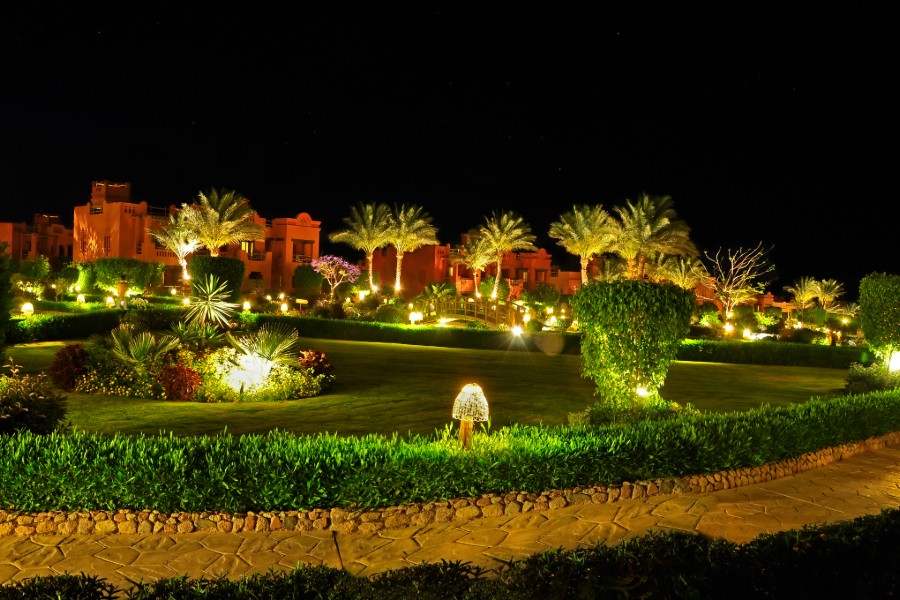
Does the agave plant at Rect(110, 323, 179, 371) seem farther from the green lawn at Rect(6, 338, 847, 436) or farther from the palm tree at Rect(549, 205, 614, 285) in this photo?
the palm tree at Rect(549, 205, 614, 285)

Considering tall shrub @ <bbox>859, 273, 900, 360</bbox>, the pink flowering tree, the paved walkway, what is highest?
the pink flowering tree

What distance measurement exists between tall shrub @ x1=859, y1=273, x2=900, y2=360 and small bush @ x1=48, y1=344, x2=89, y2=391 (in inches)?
656

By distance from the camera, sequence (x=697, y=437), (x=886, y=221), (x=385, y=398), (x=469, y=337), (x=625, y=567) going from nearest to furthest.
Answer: (x=625, y=567) < (x=697, y=437) < (x=385, y=398) < (x=469, y=337) < (x=886, y=221)

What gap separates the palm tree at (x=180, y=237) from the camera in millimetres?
42688

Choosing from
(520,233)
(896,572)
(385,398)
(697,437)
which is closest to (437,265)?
(520,233)

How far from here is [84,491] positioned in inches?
260

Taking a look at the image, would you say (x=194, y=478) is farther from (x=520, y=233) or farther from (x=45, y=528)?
(x=520, y=233)

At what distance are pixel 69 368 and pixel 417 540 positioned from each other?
10.5 metres

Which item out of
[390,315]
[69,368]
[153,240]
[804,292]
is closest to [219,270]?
[390,315]

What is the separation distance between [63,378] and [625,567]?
42.1 feet

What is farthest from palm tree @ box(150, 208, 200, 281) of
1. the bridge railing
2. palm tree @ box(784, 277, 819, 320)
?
palm tree @ box(784, 277, 819, 320)

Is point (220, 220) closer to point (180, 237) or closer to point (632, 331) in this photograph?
point (180, 237)

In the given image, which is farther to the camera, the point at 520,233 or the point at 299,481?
the point at 520,233

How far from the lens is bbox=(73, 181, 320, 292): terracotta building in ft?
145
